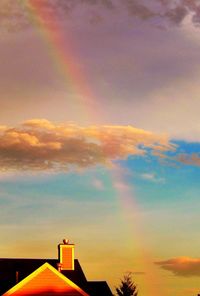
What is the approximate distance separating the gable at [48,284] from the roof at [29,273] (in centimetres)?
93

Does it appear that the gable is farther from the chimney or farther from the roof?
the chimney

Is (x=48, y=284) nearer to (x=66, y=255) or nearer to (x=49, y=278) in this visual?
(x=49, y=278)

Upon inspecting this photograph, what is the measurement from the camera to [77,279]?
49.2 meters

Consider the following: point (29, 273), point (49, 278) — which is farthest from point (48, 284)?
point (29, 273)

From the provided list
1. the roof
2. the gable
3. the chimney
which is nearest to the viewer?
the gable

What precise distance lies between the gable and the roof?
93 cm

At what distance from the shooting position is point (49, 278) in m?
46.1

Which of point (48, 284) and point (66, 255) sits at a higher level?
point (66, 255)

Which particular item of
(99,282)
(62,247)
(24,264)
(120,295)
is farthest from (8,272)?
(120,295)

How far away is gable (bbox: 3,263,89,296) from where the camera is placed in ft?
149

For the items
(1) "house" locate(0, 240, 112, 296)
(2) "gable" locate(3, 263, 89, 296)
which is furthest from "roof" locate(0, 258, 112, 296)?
(2) "gable" locate(3, 263, 89, 296)

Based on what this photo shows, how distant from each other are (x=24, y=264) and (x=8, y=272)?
1486 millimetres

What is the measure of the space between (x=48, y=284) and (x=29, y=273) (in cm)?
177

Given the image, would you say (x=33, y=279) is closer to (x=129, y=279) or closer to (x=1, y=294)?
(x=1, y=294)
